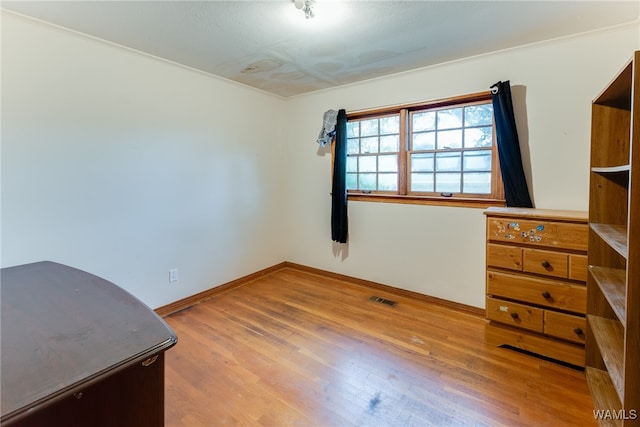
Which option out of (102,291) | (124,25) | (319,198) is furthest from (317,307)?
(124,25)

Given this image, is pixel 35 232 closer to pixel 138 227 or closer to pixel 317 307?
pixel 138 227

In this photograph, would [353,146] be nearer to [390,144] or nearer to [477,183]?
[390,144]

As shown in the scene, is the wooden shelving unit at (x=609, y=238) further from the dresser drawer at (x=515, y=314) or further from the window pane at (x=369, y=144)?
the window pane at (x=369, y=144)

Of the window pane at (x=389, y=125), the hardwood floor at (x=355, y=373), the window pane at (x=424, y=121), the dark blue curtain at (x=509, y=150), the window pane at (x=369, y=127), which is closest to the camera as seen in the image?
the hardwood floor at (x=355, y=373)

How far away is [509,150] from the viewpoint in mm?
2404

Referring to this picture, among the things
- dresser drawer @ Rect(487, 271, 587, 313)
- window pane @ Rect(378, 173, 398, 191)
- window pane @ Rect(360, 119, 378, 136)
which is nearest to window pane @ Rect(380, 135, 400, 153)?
window pane @ Rect(360, 119, 378, 136)

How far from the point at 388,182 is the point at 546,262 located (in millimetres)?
1627

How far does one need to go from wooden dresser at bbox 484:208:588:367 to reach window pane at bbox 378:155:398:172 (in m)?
1.21

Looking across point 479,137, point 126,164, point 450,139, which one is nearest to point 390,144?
point 450,139

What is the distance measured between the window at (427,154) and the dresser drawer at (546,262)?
0.66 meters

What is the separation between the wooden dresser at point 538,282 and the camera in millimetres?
1929

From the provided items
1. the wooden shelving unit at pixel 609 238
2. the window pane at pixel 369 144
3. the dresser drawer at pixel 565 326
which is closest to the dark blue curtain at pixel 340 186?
the window pane at pixel 369 144

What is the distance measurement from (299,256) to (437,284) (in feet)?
5.94

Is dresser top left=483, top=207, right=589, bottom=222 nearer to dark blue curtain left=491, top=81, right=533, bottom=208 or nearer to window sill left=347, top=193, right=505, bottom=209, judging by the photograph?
dark blue curtain left=491, top=81, right=533, bottom=208
